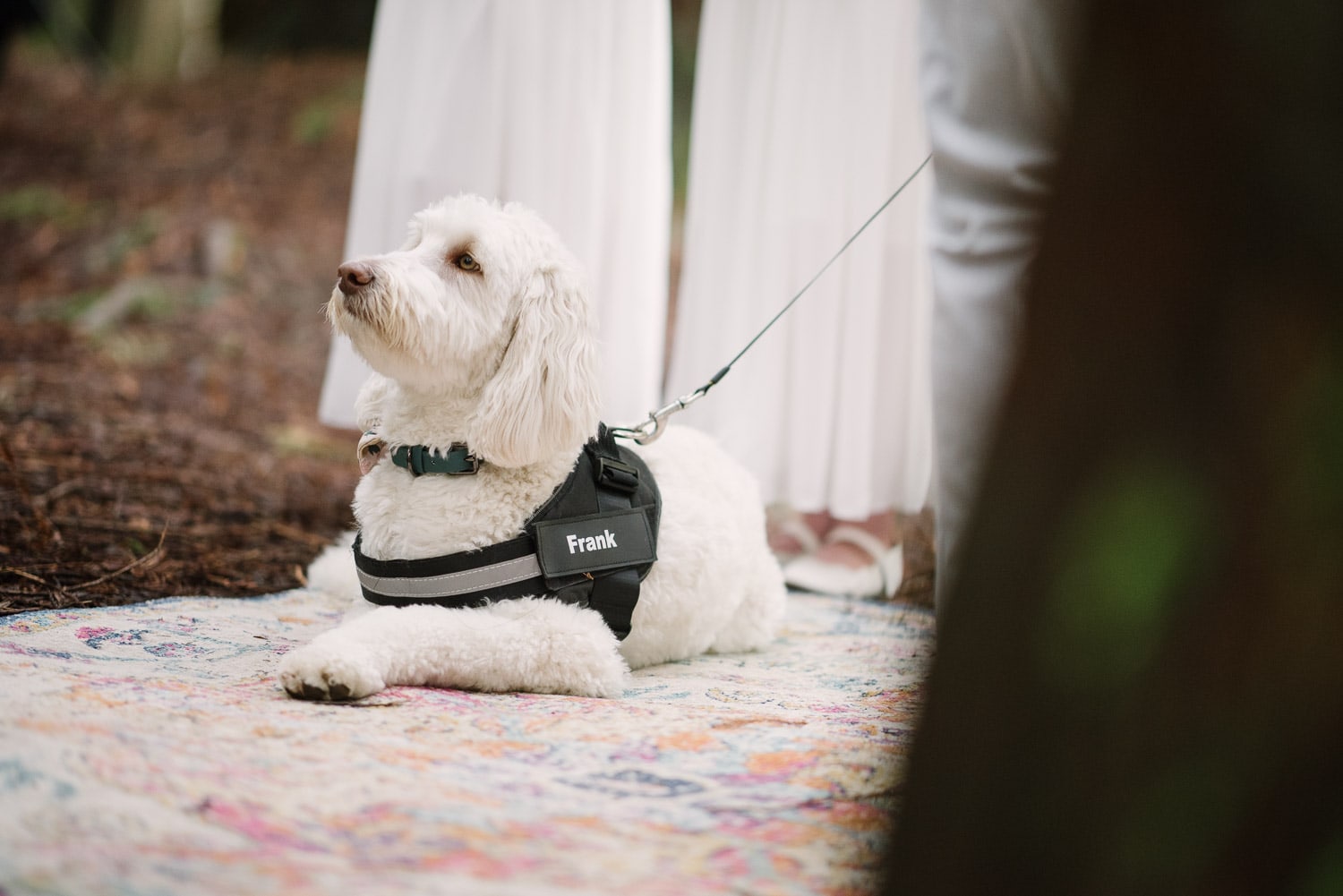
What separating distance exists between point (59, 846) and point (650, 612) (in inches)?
58.6

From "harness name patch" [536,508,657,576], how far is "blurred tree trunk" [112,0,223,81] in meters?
13.4

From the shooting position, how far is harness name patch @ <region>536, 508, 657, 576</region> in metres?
2.29

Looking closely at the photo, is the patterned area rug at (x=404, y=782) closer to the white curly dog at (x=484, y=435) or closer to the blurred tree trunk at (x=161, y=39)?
the white curly dog at (x=484, y=435)

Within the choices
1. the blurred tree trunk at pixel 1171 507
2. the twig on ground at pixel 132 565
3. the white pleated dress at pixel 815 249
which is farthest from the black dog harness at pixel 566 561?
the white pleated dress at pixel 815 249

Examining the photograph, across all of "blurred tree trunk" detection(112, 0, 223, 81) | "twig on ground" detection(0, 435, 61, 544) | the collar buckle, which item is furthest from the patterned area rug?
"blurred tree trunk" detection(112, 0, 223, 81)

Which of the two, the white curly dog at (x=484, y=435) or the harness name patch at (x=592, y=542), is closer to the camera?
the white curly dog at (x=484, y=435)

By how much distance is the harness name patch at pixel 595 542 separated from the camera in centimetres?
229

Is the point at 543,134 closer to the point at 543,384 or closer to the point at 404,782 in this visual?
the point at 543,384

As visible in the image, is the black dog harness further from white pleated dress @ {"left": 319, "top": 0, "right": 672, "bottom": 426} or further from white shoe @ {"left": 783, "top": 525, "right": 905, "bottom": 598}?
white shoe @ {"left": 783, "top": 525, "right": 905, "bottom": 598}

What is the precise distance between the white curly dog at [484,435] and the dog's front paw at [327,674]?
→ 4cm

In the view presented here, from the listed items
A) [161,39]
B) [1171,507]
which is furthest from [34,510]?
[161,39]

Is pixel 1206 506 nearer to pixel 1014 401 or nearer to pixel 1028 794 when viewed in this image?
pixel 1014 401

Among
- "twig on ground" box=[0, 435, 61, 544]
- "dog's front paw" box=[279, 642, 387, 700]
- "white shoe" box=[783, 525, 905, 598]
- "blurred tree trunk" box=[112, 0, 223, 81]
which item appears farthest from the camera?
"blurred tree trunk" box=[112, 0, 223, 81]

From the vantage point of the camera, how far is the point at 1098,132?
104cm
